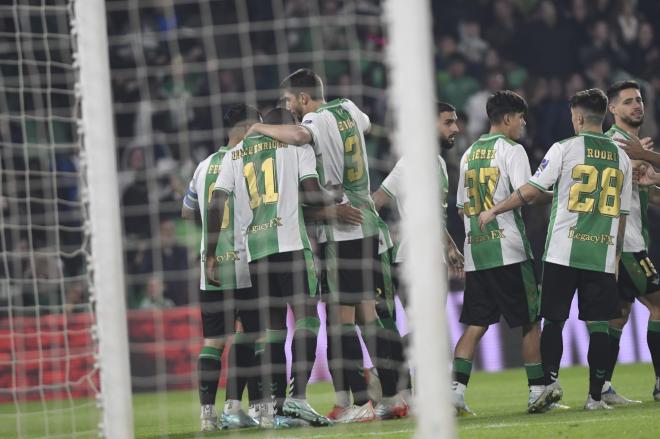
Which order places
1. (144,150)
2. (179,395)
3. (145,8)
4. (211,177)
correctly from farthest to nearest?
(145,8)
(144,150)
(179,395)
(211,177)

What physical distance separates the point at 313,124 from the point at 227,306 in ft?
4.32

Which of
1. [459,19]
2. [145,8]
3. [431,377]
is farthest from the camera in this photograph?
[459,19]

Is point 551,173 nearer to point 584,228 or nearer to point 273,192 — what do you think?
point 584,228

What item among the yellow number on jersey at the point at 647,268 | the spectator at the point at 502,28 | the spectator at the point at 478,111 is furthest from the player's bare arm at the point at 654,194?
the spectator at the point at 502,28

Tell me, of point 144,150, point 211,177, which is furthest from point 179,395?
point 211,177

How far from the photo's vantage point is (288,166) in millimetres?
6961

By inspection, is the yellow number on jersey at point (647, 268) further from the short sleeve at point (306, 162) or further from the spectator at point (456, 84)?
the spectator at point (456, 84)

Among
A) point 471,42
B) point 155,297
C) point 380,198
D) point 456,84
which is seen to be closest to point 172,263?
point 155,297

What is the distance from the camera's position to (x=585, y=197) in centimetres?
696

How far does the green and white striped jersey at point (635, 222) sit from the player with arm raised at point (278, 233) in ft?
5.78

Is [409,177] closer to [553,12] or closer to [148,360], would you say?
[148,360]

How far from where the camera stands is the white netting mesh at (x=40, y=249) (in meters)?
10.8

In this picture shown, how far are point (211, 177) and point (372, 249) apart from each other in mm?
1152

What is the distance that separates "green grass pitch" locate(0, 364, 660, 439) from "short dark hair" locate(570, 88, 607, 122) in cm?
162
